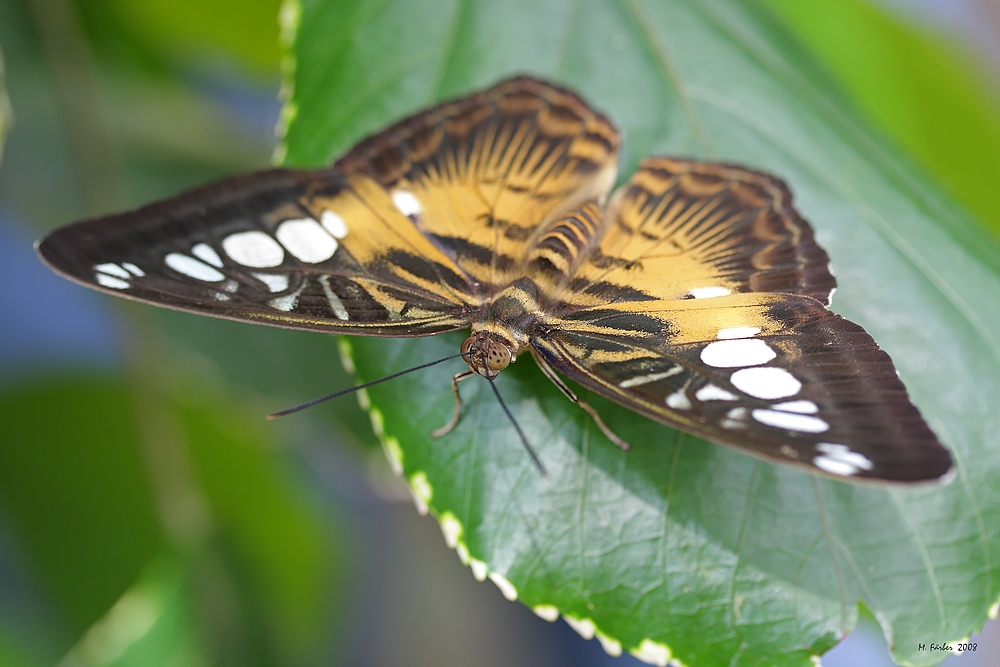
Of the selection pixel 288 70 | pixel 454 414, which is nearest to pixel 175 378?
pixel 288 70

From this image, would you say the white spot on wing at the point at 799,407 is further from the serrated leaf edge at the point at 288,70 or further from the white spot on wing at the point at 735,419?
the serrated leaf edge at the point at 288,70

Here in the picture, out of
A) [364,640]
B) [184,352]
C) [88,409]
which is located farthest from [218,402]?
[364,640]

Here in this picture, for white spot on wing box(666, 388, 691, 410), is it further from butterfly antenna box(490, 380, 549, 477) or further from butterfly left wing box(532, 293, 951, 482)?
butterfly antenna box(490, 380, 549, 477)

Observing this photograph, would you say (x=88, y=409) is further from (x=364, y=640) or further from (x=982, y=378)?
(x=982, y=378)

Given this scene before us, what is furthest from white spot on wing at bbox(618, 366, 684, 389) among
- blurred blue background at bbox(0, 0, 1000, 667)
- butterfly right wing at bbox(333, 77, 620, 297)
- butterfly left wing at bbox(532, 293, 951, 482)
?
blurred blue background at bbox(0, 0, 1000, 667)

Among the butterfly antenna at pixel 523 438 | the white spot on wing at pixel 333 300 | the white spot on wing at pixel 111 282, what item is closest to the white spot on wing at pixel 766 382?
the butterfly antenna at pixel 523 438

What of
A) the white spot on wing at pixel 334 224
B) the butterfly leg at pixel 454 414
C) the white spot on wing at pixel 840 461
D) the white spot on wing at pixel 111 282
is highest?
the white spot on wing at pixel 111 282

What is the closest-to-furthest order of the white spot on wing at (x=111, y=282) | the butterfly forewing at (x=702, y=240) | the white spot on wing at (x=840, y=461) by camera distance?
the white spot on wing at (x=840, y=461)
the white spot on wing at (x=111, y=282)
the butterfly forewing at (x=702, y=240)
